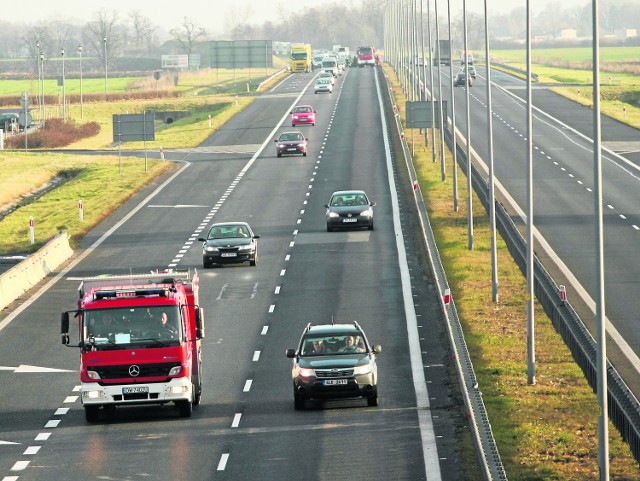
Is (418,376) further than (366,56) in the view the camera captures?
No

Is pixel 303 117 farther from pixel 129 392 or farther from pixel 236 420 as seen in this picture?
pixel 129 392

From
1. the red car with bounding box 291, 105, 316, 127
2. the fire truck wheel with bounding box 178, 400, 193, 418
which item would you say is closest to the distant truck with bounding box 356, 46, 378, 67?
the red car with bounding box 291, 105, 316, 127

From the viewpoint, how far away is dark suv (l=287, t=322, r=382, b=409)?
1091 inches

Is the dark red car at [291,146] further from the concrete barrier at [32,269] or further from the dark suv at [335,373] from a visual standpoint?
the dark suv at [335,373]

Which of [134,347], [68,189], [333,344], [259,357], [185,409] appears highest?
[134,347]

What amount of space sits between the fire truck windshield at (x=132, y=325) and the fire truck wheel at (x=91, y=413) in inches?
55.3

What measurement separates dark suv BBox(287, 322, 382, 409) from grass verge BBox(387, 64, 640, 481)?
7.70 ft

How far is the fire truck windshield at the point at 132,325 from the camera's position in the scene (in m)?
26.8

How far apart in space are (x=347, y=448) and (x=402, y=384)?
5.95 meters

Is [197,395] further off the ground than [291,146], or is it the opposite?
[291,146]

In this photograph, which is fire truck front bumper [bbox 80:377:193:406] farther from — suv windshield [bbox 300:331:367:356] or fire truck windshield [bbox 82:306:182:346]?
suv windshield [bbox 300:331:367:356]

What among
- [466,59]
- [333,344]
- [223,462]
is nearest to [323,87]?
[466,59]

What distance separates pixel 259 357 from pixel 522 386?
6.77 m

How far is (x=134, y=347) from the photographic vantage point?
26750 millimetres
